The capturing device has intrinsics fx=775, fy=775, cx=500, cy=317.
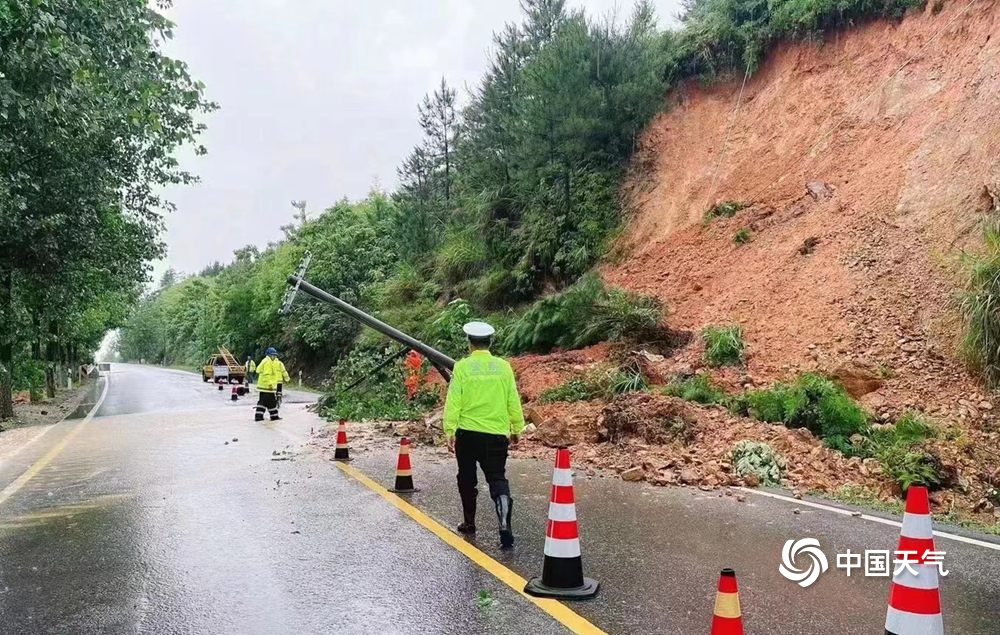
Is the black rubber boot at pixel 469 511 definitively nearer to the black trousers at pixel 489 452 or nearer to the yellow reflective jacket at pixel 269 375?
the black trousers at pixel 489 452

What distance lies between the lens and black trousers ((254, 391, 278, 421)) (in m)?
17.3

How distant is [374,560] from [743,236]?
568 inches

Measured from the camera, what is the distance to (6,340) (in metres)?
20.2

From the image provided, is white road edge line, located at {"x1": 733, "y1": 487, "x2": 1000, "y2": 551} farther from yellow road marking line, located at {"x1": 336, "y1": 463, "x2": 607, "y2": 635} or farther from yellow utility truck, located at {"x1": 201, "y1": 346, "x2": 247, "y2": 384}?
yellow utility truck, located at {"x1": 201, "y1": 346, "x2": 247, "y2": 384}

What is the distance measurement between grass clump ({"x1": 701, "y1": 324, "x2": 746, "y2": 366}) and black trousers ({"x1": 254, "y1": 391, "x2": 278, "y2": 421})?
9537 mm

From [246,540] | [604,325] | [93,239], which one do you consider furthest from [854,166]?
[93,239]

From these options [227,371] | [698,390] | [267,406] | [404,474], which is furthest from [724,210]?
[227,371]

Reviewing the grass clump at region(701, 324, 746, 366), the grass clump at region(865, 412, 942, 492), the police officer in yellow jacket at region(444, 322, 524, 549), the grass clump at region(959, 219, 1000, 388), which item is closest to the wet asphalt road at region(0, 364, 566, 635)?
the police officer in yellow jacket at region(444, 322, 524, 549)

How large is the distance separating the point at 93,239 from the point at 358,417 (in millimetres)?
7419

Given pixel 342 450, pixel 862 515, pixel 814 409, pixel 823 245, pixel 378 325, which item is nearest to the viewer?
pixel 862 515

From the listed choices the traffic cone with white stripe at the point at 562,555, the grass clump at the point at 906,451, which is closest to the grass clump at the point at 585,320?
the grass clump at the point at 906,451

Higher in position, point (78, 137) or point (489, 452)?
point (78, 137)

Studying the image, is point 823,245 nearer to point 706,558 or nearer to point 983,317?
point 983,317

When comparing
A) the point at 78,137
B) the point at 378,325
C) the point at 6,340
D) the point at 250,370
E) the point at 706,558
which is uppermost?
the point at 78,137
